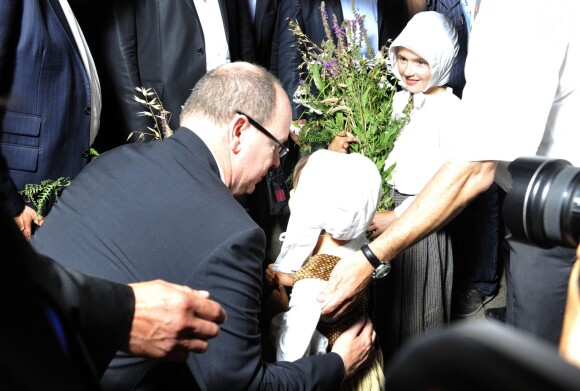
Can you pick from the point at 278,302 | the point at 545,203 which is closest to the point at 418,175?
the point at 278,302

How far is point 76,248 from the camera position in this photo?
1488 millimetres

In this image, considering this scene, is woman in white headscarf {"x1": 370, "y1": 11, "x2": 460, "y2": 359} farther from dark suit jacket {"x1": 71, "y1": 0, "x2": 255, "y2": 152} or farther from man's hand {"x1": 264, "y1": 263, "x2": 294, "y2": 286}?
dark suit jacket {"x1": 71, "y1": 0, "x2": 255, "y2": 152}

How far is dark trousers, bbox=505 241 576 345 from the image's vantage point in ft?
5.86

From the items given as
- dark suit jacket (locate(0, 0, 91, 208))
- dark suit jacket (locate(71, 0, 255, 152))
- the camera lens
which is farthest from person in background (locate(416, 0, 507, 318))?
the camera lens

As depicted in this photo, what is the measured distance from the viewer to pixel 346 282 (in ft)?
6.23

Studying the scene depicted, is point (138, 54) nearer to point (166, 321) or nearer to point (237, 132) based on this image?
point (237, 132)

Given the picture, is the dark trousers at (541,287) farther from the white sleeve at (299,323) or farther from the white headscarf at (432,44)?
the white headscarf at (432,44)

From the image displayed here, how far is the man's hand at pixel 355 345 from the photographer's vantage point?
1879 millimetres

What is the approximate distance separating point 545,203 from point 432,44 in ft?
6.14

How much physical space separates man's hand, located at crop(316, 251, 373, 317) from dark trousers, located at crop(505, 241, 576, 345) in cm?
41

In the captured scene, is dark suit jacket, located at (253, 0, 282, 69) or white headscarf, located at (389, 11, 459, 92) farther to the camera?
dark suit jacket, located at (253, 0, 282, 69)

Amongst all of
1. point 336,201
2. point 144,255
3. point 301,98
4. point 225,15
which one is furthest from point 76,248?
point 225,15

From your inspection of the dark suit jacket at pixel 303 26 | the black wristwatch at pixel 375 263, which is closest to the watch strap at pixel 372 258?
the black wristwatch at pixel 375 263

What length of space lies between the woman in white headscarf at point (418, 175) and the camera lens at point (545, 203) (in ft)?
4.46
